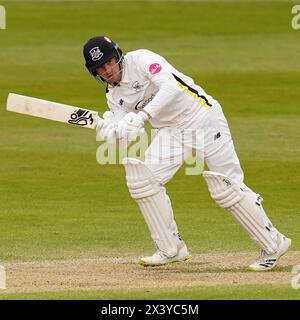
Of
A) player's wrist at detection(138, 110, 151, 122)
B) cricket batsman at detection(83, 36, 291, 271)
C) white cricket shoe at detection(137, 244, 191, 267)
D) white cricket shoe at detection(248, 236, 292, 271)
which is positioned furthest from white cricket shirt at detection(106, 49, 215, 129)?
white cricket shoe at detection(248, 236, 292, 271)

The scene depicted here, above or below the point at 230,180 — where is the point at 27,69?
above

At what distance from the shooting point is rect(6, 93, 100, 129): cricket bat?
862cm

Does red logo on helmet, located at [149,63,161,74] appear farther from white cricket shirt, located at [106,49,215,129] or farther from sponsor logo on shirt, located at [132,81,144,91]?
sponsor logo on shirt, located at [132,81,144,91]

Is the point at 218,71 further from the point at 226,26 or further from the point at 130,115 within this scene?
the point at 130,115

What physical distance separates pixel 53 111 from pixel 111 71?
0.49 meters

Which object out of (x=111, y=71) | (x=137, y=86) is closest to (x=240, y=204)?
(x=137, y=86)

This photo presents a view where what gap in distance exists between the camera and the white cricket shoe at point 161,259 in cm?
898

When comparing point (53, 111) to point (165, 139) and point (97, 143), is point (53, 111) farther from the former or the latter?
point (97, 143)

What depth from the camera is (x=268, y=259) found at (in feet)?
28.8

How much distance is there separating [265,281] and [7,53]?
14.6 m

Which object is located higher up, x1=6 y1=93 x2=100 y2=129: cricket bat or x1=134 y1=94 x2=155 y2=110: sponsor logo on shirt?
x1=134 y1=94 x2=155 y2=110: sponsor logo on shirt

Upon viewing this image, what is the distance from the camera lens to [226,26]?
81.0 feet
